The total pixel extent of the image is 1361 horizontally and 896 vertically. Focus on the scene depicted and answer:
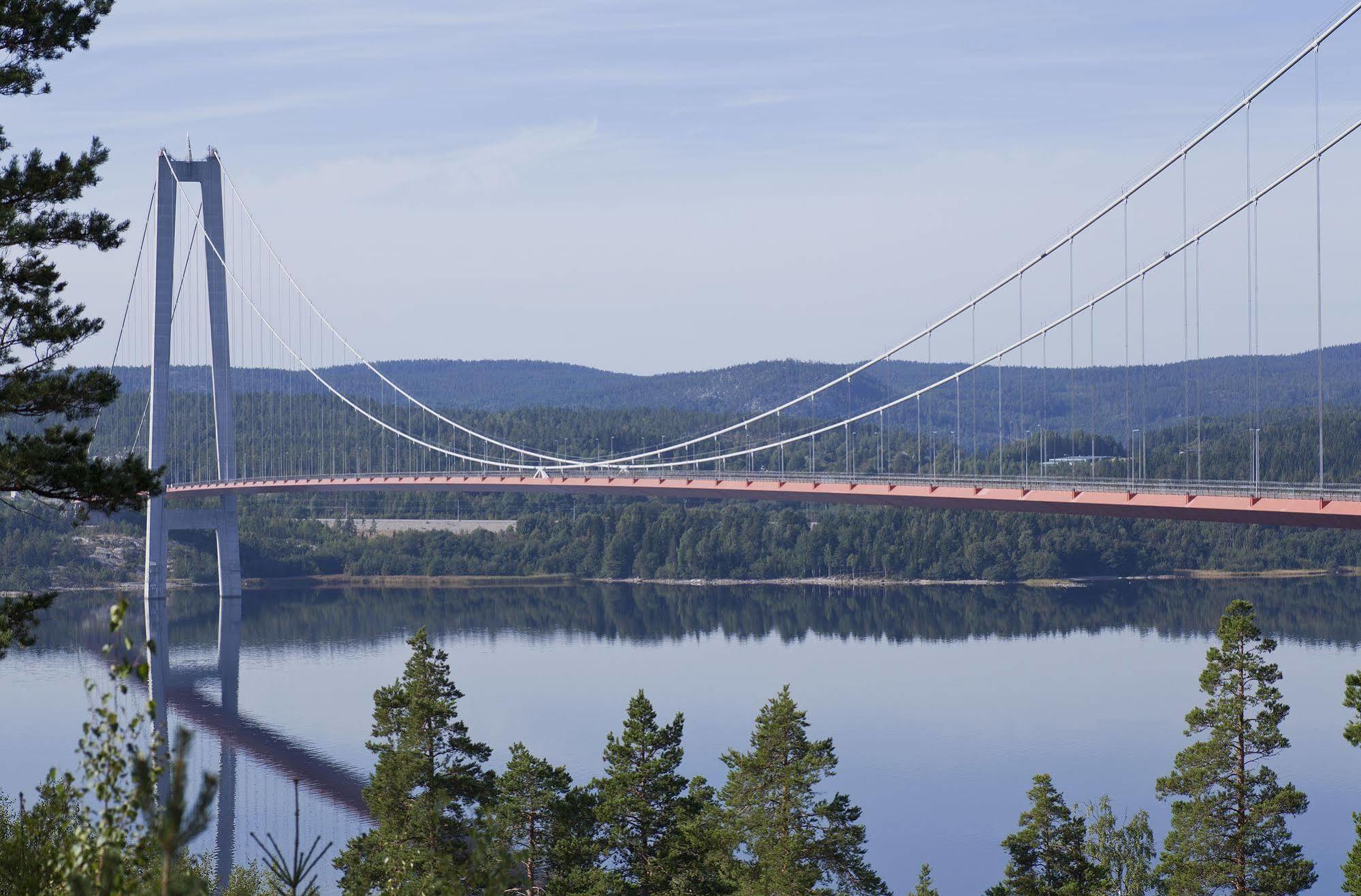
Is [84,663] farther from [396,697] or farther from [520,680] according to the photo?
[396,697]

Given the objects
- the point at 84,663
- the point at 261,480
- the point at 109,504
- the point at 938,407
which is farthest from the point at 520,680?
the point at 938,407

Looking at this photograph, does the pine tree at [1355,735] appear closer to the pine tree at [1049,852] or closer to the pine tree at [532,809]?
the pine tree at [1049,852]

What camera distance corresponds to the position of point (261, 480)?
2074 inches

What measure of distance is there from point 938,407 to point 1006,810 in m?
110

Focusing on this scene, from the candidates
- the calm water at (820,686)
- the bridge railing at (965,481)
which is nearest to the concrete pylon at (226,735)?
the calm water at (820,686)

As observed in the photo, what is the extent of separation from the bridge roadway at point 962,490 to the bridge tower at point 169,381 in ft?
8.76

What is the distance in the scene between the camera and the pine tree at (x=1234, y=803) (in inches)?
594

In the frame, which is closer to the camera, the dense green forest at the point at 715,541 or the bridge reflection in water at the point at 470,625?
the bridge reflection in water at the point at 470,625

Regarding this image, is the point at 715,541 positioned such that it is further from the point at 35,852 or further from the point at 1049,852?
the point at 35,852

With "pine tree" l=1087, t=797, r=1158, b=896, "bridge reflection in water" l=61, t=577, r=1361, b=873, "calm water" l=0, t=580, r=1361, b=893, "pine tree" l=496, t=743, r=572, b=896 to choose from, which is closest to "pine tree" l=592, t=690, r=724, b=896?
"pine tree" l=496, t=743, r=572, b=896

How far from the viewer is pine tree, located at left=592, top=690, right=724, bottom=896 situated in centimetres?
1483

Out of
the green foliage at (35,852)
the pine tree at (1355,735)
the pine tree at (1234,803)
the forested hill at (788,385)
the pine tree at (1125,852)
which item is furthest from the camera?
the forested hill at (788,385)

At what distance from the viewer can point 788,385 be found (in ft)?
503

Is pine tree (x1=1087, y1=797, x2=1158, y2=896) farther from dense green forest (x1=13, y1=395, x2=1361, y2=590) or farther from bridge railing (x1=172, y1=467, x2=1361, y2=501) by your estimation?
dense green forest (x1=13, y1=395, x2=1361, y2=590)
